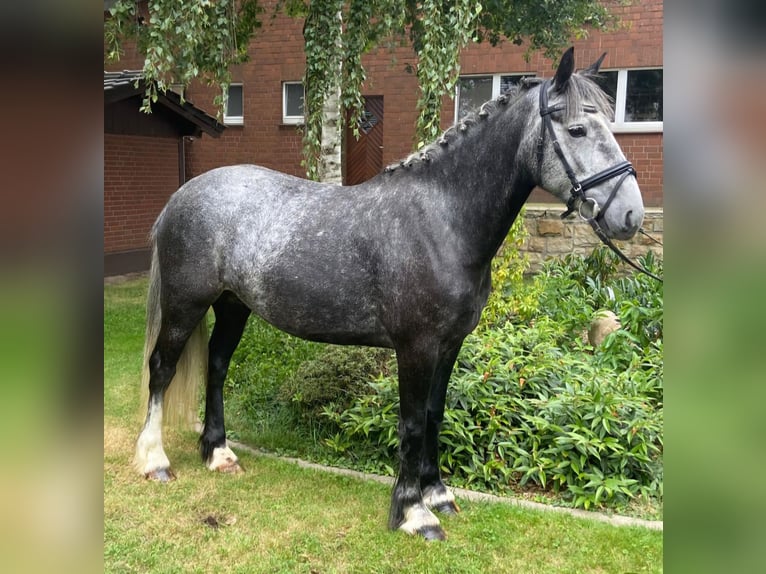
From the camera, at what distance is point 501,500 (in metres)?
3.48

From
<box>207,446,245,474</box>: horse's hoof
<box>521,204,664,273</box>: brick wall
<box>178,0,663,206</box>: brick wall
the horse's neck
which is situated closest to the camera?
the horse's neck

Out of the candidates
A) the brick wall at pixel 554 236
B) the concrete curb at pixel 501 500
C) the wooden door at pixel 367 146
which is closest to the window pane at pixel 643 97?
the brick wall at pixel 554 236

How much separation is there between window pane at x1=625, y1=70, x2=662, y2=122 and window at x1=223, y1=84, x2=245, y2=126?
7.27 metres

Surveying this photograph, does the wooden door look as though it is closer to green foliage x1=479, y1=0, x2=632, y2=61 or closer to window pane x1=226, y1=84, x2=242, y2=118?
window pane x1=226, y1=84, x2=242, y2=118

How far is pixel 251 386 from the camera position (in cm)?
509

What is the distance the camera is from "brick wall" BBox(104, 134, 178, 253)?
1079cm

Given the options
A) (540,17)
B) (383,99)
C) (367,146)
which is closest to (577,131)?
(540,17)

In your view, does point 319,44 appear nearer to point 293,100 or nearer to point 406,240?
point 406,240

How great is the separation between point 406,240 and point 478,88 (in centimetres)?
903

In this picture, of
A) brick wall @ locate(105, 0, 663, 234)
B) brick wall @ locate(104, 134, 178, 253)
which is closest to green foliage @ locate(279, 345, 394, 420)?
brick wall @ locate(105, 0, 663, 234)

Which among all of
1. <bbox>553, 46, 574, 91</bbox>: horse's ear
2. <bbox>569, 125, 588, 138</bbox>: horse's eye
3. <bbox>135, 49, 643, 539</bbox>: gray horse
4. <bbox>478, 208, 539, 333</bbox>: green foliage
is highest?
<bbox>553, 46, 574, 91</bbox>: horse's ear

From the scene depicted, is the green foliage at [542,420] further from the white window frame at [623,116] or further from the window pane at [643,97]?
the window pane at [643,97]
